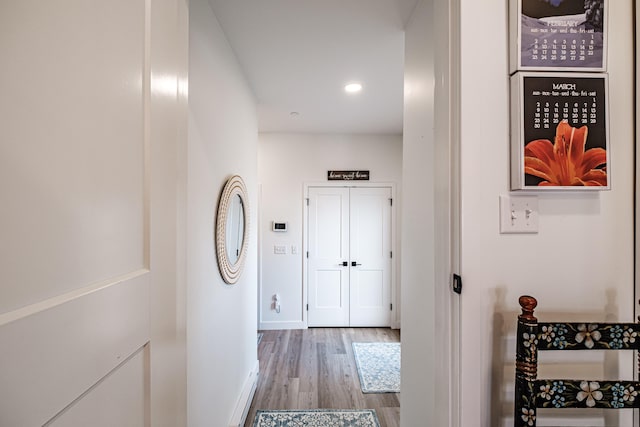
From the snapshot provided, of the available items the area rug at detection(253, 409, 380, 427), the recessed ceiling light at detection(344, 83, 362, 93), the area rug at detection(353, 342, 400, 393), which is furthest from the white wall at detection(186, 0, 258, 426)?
the area rug at detection(353, 342, 400, 393)

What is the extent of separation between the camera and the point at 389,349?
139 inches

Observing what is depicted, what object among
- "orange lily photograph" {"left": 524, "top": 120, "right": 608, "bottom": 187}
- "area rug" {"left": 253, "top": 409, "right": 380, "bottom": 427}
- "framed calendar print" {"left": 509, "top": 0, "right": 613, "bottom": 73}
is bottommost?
"area rug" {"left": 253, "top": 409, "right": 380, "bottom": 427}

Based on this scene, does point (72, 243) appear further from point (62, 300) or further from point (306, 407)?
point (306, 407)

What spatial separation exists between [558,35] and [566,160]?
1.28ft

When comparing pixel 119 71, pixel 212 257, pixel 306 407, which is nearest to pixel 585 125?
pixel 119 71

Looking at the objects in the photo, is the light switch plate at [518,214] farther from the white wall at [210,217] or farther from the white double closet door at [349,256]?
the white double closet door at [349,256]

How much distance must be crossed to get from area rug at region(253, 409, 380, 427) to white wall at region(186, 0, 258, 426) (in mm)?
303

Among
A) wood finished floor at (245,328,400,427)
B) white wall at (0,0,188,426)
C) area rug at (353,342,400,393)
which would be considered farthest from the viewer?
area rug at (353,342,400,393)

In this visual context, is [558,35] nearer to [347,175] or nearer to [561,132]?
[561,132]

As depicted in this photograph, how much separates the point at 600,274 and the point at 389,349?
289 cm

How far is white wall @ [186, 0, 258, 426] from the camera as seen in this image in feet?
4.52

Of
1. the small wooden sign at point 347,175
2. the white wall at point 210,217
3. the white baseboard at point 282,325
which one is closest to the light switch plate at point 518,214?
the white wall at point 210,217

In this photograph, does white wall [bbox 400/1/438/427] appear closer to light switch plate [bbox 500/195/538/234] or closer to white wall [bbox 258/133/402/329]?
light switch plate [bbox 500/195/538/234]

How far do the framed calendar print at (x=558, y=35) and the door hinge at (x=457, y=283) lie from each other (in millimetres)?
664
